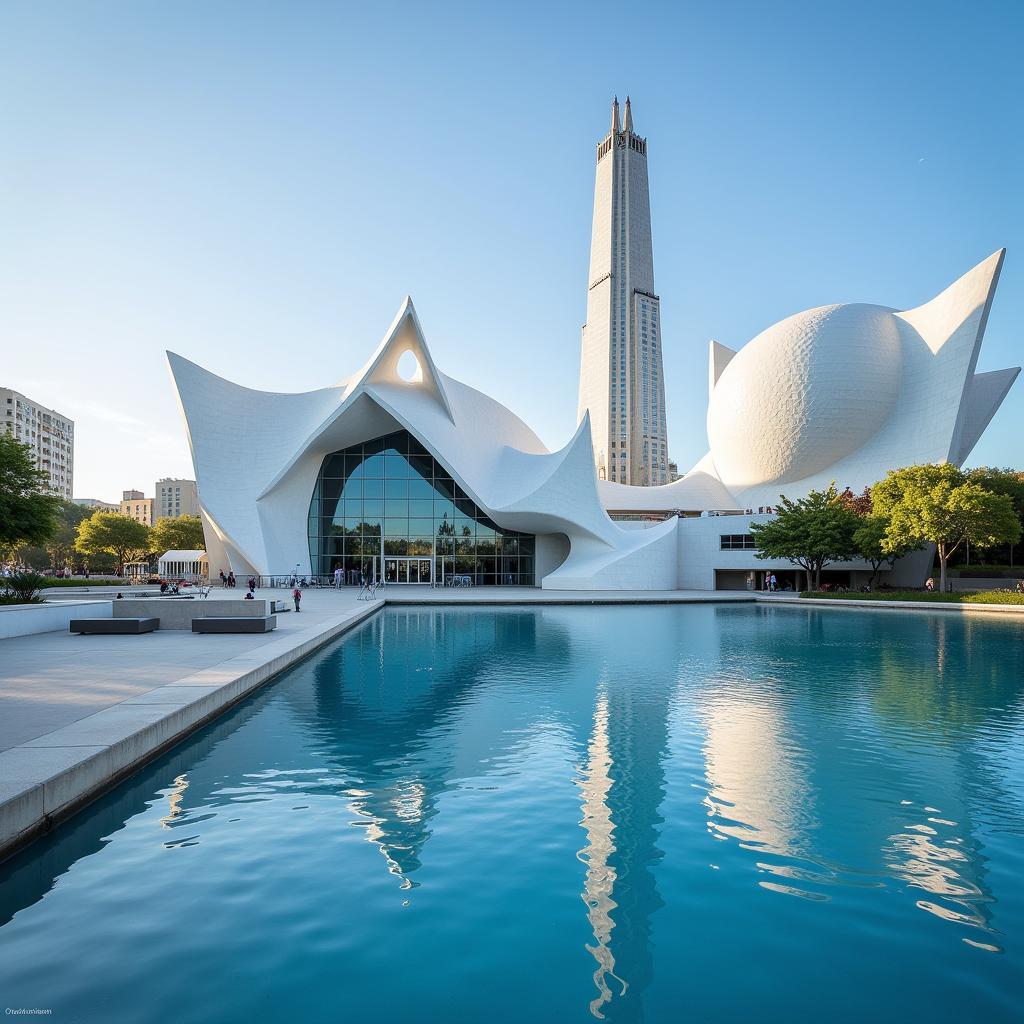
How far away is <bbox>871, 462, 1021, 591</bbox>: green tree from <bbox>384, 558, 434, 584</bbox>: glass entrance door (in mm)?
21574

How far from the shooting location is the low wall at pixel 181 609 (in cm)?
1483

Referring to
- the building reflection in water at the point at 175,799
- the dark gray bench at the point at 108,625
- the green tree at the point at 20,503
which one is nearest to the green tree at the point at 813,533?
the dark gray bench at the point at 108,625

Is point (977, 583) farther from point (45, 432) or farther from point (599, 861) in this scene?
point (45, 432)

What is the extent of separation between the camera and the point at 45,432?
8356 centimetres

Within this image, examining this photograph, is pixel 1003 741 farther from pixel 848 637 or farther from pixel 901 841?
pixel 848 637

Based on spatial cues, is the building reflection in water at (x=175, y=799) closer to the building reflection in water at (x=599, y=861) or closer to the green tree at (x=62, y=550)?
the building reflection in water at (x=599, y=861)

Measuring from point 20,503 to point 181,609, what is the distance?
675 centimetres

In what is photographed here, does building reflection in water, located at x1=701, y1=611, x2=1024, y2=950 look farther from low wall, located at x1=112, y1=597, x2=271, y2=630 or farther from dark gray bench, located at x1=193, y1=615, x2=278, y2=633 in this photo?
low wall, located at x1=112, y1=597, x2=271, y2=630

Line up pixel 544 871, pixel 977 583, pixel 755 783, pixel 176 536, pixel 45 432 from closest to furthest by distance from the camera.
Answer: pixel 544 871 < pixel 755 783 < pixel 977 583 < pixel 176 536 < pixel 45 432

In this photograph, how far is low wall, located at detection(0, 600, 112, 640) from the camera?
536 inches

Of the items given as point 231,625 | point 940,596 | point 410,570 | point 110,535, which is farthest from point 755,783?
point 110,535

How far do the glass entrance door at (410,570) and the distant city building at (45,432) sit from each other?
54.4 meters

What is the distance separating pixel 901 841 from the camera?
484 centimetres

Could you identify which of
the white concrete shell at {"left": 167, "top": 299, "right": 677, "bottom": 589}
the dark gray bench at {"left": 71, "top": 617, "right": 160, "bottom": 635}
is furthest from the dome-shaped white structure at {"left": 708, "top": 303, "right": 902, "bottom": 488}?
the dark gray bench at {"left": 71, "top": 617, "right": 160, "bottom": 635}
